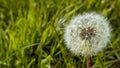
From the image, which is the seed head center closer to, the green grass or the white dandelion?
the white dandelion

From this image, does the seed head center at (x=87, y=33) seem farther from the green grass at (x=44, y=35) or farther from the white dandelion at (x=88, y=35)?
the green grass at (x=44, y=35)

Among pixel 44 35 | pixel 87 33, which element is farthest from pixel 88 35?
pixel 44 35

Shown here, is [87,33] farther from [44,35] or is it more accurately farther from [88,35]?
[44,35]

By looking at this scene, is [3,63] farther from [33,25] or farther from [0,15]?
[0,15]

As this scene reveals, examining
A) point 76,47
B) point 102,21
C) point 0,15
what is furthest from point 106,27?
point 0,15

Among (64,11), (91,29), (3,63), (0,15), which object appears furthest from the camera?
(0,15)
